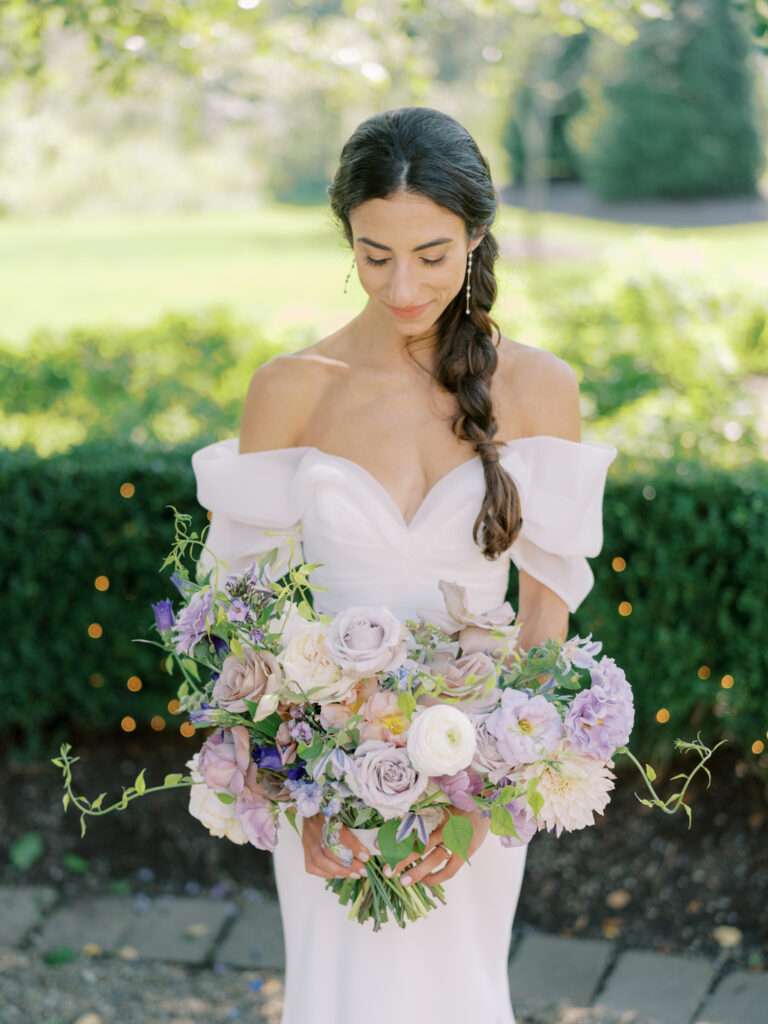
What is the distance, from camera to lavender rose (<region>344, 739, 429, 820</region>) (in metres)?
2.45

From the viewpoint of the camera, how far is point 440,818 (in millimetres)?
2619

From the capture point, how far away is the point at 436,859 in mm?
2717

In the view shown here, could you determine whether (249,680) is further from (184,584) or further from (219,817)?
(219,817)

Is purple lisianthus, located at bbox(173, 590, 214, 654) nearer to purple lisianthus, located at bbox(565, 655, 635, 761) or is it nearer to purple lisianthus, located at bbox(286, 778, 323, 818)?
purple lisianthus, located at bbox(286, 778, 323, 818)

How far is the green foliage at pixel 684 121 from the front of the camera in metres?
26.2

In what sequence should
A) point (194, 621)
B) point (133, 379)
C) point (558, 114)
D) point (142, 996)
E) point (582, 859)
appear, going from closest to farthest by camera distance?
1. point (194, 621)
2. point (142, 996)
3. point (582, 859)
4. point (133, 379)
5. point (558, 114)

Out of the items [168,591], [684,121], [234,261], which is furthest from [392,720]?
[684,121]

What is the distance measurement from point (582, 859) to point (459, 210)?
2870 mm

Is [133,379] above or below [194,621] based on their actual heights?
below

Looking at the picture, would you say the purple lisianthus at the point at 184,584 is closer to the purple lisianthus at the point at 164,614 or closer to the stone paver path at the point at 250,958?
the purple lisianthus at the point at 164,614

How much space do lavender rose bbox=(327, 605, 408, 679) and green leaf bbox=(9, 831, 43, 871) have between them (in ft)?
10.1

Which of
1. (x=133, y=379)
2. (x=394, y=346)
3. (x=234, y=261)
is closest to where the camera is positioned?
(x=394, y=346)

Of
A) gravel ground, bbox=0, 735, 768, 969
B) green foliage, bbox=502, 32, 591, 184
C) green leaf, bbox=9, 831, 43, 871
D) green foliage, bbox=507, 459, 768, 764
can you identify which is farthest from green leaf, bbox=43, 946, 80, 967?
green foliage, bbox=502, 32, 591, 184

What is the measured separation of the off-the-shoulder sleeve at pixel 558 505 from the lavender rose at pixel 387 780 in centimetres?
73
